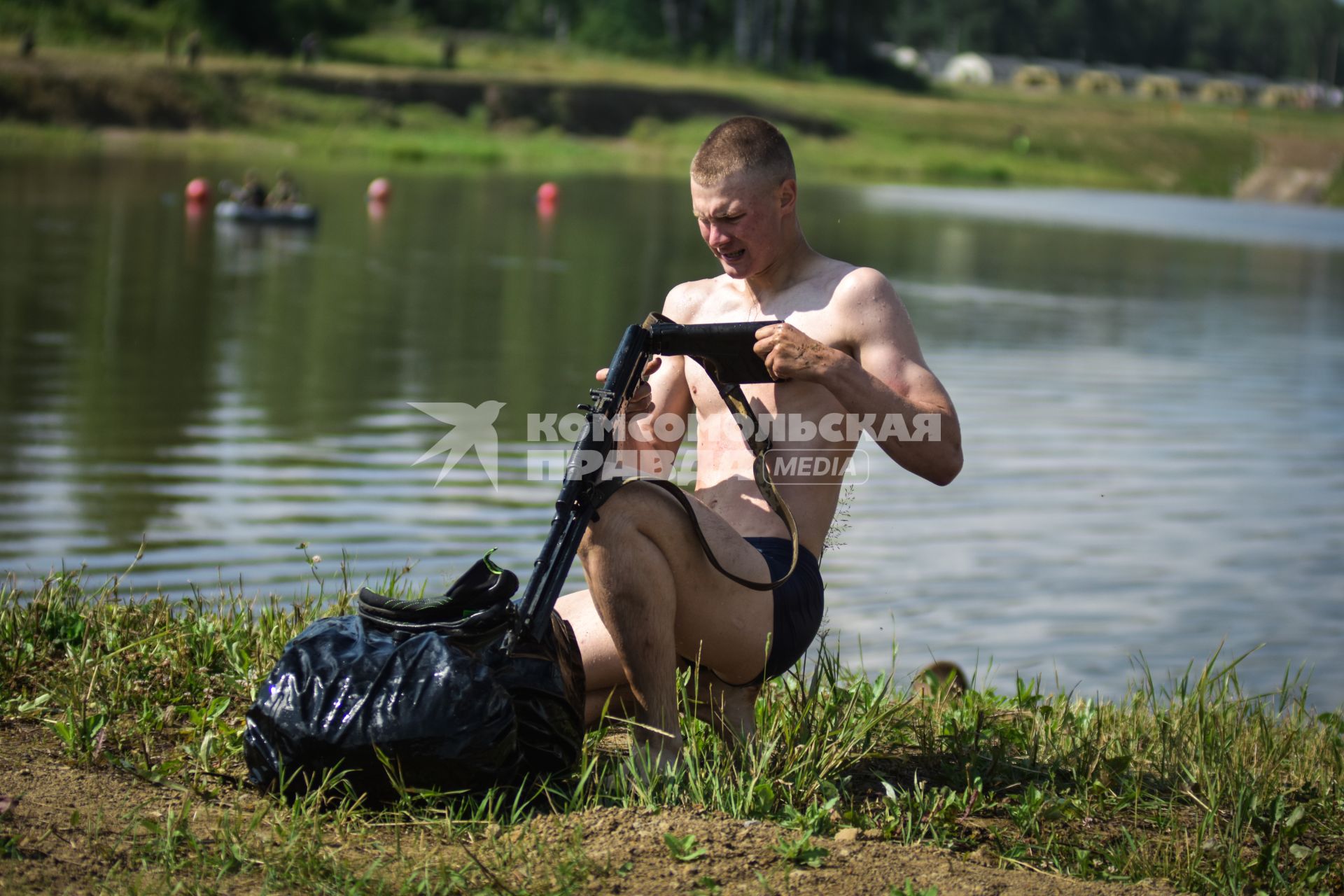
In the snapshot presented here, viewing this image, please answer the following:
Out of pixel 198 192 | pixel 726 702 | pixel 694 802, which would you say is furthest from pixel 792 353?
pixel 198 192

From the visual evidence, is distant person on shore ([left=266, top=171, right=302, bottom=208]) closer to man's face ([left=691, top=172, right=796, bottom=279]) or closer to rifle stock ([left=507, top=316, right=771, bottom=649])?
man's face ([left=691, top=172, right=796, bottom=279])

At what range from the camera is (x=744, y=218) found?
177 inches

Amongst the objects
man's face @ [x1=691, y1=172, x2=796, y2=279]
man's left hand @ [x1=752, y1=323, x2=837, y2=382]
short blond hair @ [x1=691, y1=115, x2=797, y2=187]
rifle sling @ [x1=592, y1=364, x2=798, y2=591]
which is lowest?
rifle sling @ [x1=592, y1=364, x2=798, y2=591]

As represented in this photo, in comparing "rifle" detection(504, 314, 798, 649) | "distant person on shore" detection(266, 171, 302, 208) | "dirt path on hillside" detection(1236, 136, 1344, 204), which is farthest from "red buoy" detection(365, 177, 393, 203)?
"dirt path on hillside" detection(1236, 136, 1344, 204)

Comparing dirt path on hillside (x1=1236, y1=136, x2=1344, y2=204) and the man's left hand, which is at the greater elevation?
dirt path on hillside (x1=1236, y1=136, x2=1344, y2=204)

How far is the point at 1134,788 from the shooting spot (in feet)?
14.5

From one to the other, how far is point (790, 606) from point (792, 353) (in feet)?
2.42

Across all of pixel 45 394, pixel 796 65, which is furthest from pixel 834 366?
pixel 796 65

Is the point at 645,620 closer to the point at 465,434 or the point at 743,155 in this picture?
the point at 743,155

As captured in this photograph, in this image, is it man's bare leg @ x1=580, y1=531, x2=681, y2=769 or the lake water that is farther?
the lake water

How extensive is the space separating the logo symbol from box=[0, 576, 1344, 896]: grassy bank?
6.19m

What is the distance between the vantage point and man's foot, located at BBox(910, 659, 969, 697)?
552cm

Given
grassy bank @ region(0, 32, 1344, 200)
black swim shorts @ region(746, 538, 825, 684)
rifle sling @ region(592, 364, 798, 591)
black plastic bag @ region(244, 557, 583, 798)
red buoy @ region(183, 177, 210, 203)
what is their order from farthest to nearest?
grassy bank @ region(0, 32, 1344, 200) < red buoy @ region(183, 177, 210, 203) < black swim shorts @ region(746, 538, 825, 684) < rifle sling @ region(592, 364, 798, 591) < black plastic bag @ region(244, 557, 583, 798)

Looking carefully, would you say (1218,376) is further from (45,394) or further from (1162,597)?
(45,394)
